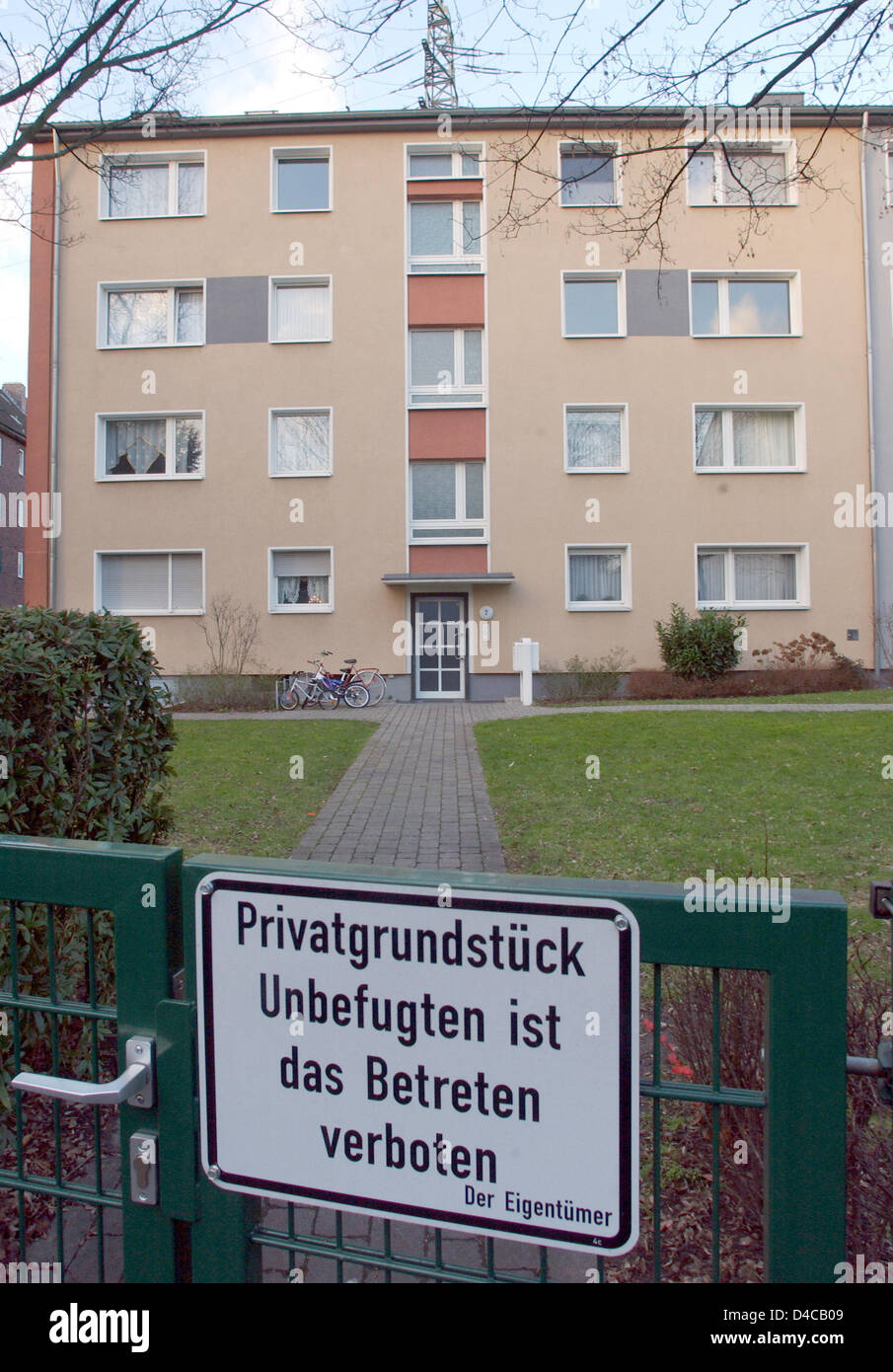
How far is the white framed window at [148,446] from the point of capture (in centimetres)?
2045

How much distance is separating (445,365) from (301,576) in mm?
6208

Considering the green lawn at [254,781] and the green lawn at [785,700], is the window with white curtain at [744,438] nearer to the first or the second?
the green lawn at [785,700]

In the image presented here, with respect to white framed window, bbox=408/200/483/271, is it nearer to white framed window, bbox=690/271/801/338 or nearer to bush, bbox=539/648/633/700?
white framed window, bbox=690/271/801/338

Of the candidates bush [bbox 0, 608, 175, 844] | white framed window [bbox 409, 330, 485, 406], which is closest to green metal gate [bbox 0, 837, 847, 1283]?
bush [bbox 0, 608, 175, 844]

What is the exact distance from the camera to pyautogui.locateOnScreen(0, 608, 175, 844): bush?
2.81m

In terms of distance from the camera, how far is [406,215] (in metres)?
20.3

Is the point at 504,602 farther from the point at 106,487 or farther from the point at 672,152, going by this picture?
the point at 672,152

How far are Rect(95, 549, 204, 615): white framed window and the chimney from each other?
1157 inches

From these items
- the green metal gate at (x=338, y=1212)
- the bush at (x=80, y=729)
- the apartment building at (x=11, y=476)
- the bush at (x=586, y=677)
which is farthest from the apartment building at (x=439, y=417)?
the apartment building at (x=11, y=476)

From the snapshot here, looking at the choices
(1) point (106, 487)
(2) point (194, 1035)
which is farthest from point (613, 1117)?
(1) point (106, 487)

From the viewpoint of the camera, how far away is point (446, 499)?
20.3 metres

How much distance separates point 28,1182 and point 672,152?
17.5 feet

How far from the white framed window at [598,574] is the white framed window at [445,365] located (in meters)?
4.63

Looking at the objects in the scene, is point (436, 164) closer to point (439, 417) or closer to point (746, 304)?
point (439, 417)
